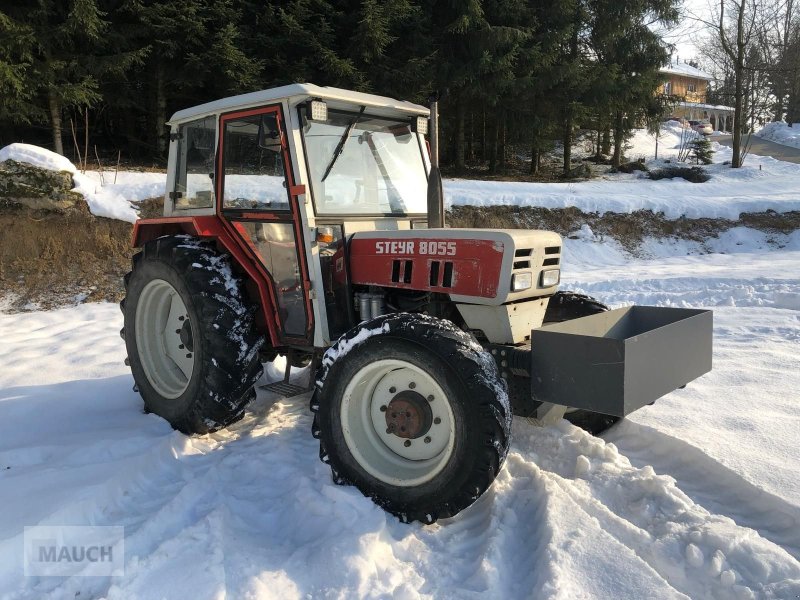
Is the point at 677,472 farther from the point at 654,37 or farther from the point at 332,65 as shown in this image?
the point at 654,37

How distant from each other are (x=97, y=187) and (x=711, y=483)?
1017 cm

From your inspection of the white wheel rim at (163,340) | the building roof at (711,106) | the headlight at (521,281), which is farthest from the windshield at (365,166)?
the building roof at (711,106)

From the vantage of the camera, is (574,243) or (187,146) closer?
(187,146)

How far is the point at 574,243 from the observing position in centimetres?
1236

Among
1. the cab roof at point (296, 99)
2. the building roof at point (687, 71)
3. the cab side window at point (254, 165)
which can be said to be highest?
the building roof at point (687, 71)

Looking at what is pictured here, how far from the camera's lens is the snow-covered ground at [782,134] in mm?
36616

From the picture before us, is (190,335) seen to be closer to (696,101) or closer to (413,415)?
(413,415)

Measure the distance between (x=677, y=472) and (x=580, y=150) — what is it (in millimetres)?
25550

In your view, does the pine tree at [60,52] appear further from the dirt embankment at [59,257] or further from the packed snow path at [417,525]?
the packed snow path at [417,525]

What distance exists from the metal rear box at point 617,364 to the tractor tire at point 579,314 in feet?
2.68

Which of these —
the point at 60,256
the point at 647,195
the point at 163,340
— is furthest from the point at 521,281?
the point at 647,195

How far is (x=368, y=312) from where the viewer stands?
384 cm

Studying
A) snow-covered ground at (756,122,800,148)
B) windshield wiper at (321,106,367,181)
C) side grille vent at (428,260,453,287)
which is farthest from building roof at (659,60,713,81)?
side grille vent at (428,260,453,287)

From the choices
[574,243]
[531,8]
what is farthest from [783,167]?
[574,243]
